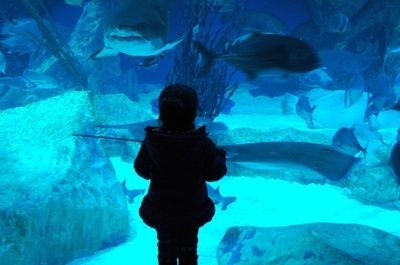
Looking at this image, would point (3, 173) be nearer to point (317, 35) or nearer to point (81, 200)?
point (81, 200)

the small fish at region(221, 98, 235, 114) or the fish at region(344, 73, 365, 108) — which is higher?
the fish at region(344, 73, 365, 108)

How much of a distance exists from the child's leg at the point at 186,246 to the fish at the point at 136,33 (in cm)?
230

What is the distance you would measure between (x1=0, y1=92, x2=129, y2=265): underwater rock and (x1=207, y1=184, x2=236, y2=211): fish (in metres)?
0.88

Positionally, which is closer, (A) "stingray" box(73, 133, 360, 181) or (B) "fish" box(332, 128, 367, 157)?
(A) "stingray" box(73, 133, 360, 181)

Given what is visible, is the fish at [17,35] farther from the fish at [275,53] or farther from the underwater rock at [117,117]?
the fish at [275,53]

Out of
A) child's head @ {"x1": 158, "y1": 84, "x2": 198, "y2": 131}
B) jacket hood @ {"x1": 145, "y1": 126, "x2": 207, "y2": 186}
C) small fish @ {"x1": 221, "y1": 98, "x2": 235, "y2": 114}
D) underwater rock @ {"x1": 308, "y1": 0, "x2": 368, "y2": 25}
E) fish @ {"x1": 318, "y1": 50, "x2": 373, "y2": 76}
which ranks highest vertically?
child's head @ {"x1": 158, "y1": 84, "x2": 198, "y2": 131}

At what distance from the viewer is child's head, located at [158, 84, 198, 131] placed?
5.19 feet

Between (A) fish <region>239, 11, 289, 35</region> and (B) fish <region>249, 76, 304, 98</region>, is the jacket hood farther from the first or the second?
(A) fish <region>239, 11, 289, 35</region>

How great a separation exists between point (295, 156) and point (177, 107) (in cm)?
185

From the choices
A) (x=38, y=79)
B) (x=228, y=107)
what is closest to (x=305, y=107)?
(x=228, y=107)

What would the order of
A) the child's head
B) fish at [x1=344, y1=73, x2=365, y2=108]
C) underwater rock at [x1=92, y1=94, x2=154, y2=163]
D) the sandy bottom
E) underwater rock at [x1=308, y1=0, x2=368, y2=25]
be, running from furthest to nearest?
underwater rock at [x1=308, y1=0, x2=368, y2=25] < fish at [x1=344, y1=73, x2=365, y2=108] < underwater rock at [x1=92, y1=94, x2=154, y2=163] < the sandy bottom < the child's head

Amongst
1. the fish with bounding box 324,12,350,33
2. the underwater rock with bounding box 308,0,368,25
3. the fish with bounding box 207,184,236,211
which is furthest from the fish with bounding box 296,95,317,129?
the fish with bounding box 207,184,236,211

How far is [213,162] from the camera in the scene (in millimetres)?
1684

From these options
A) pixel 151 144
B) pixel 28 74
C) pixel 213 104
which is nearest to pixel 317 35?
pixel 213 104
